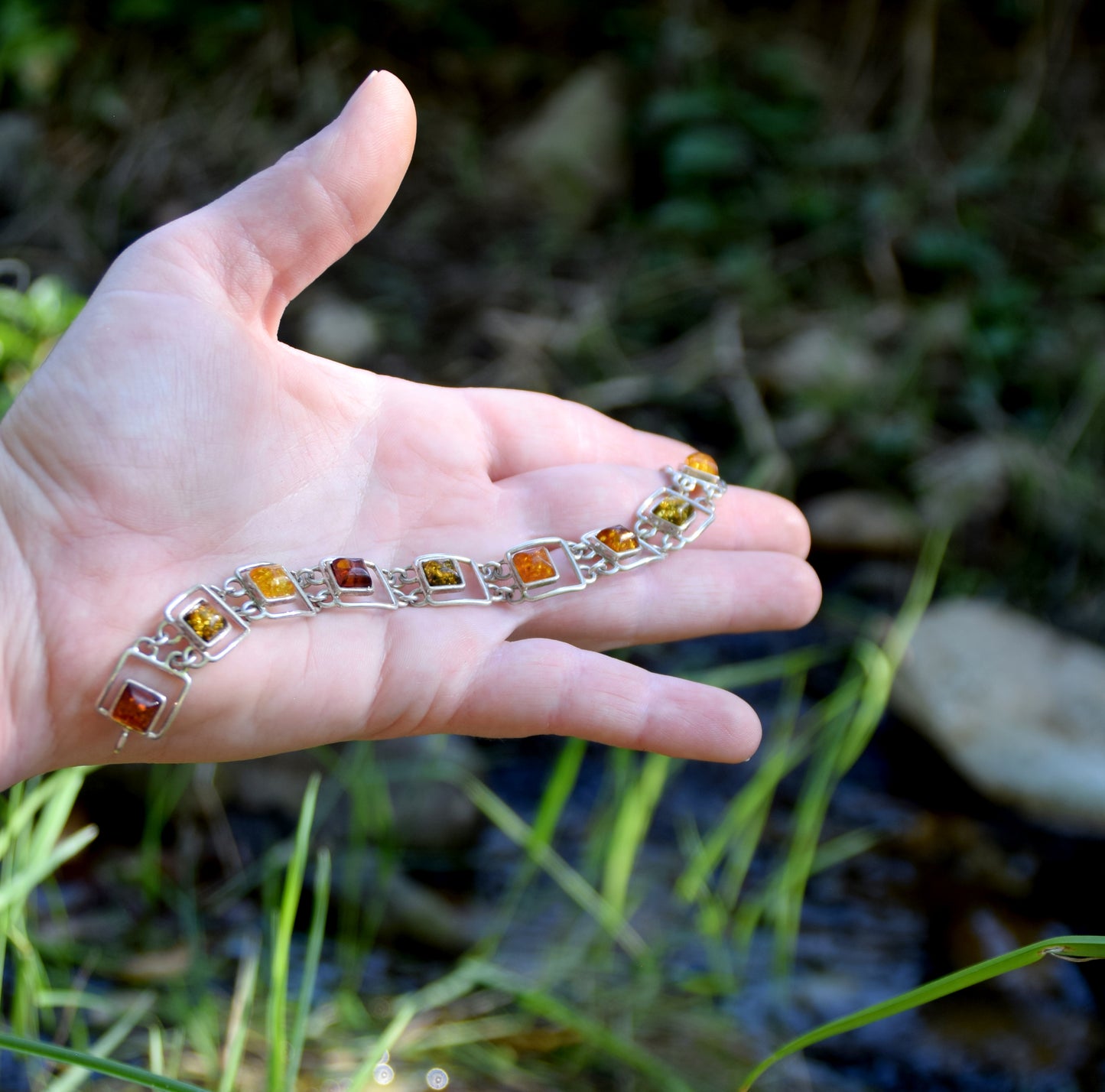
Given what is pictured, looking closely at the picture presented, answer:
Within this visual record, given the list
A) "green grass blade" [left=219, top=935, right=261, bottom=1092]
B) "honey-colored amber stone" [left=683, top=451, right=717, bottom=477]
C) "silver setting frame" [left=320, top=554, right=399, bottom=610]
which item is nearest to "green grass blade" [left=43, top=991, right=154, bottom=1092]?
"green grass blade" [left=219, top=935, right=261, bottom=1092]

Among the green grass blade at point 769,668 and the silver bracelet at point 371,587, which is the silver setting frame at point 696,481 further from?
the green grass blade at point 769,668

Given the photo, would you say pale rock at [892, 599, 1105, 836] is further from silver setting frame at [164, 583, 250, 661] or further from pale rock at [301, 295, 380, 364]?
pale rock at [301, 295, 380, 364]

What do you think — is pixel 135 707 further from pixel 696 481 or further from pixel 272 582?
pixel 696 481

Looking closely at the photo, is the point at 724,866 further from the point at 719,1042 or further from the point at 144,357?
the point at 144,357

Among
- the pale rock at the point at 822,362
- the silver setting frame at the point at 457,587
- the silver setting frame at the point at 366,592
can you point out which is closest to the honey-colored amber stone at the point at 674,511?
the silver setting frame at the point at 457,587

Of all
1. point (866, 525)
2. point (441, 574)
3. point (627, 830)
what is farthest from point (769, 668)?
point (441, 574)

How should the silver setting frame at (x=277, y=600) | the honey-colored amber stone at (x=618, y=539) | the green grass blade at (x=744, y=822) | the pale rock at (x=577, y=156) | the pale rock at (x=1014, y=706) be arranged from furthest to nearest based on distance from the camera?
the pale rock at (x=577, y=156)
the pale rock at (x=1014, y=706)
the green grass blade at (x=744, y=822)
the honey-colored amber stone at (x=618, y=539)
the silver setting frame at (x=277, y=600)
